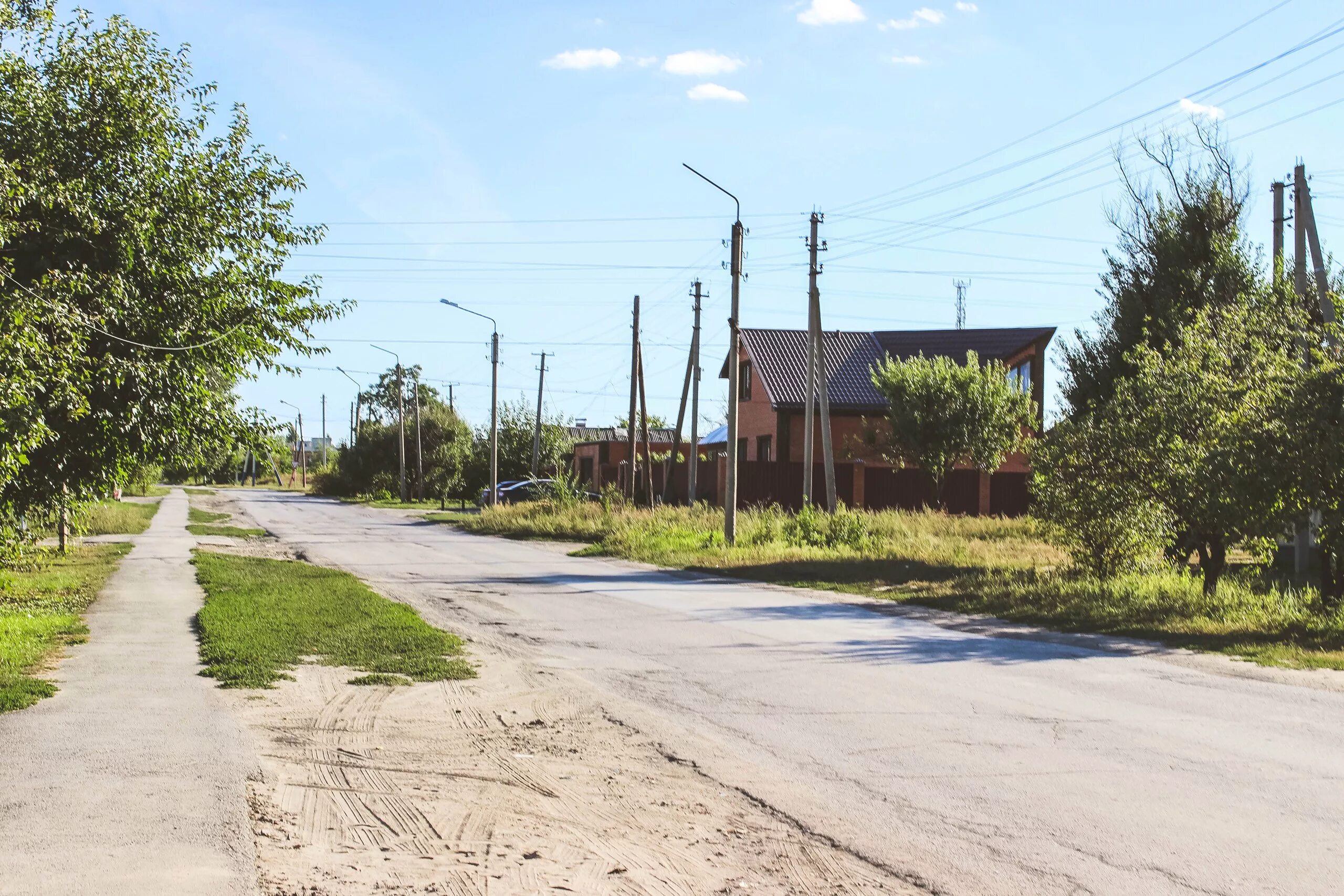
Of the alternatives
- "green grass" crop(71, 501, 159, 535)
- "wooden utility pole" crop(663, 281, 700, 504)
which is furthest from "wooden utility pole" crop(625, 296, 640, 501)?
"green grass" crop(71, 501, 159, 535)


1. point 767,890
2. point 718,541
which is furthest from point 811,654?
point 718,541

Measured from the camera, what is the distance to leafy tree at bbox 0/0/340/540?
12375 mm

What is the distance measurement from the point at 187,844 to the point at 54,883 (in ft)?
2.05

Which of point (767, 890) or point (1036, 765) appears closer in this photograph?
point (767, 890)

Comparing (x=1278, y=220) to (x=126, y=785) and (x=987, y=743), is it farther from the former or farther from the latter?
(x=126, y=785)

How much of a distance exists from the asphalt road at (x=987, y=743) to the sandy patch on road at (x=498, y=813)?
1.25ft

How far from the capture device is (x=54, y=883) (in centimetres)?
472

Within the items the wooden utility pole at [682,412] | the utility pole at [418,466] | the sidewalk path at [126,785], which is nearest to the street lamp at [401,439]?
the utility pole at [418,466]

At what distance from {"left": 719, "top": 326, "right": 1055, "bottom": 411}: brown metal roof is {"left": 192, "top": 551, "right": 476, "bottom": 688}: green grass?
94.1 ft

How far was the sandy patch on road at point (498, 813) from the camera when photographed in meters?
5.11

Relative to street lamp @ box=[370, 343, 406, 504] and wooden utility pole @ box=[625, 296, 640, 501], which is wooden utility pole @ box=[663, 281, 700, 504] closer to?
wooden utility pole @ box=[625, 296, 640, 501]

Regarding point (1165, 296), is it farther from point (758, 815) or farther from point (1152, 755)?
point (758, 815)

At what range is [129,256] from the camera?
12.9 meters

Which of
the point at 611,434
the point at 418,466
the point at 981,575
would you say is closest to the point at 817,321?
the point at 981,575
